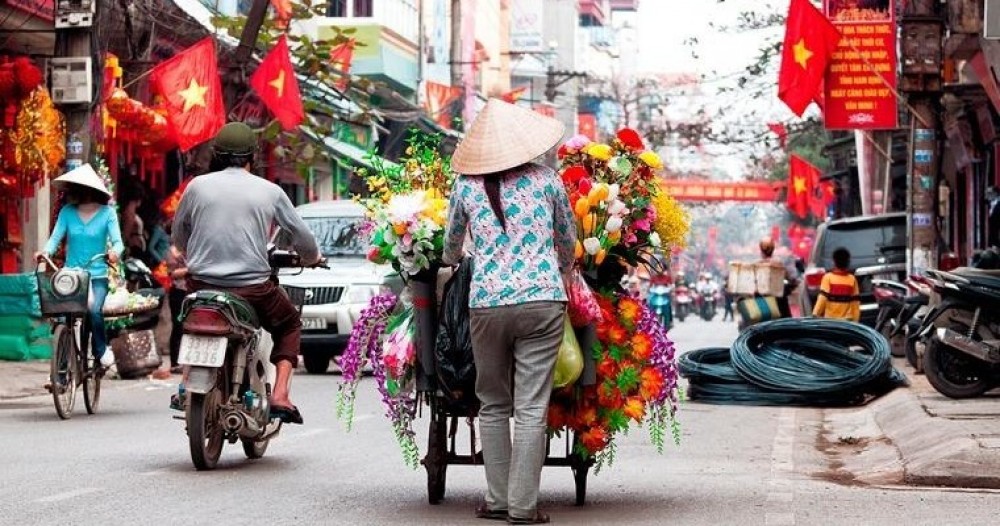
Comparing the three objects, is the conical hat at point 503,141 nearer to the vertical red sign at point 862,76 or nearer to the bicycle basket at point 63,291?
the bicycle basket at point 63,291

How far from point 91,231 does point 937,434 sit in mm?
5906

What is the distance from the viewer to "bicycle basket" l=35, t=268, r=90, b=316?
42.5 ft

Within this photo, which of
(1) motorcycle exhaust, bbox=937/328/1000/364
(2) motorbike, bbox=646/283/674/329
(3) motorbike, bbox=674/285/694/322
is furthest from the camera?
(3) motorbike, bbox=674/285/694/322

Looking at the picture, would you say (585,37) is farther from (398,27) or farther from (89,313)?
(89,313)

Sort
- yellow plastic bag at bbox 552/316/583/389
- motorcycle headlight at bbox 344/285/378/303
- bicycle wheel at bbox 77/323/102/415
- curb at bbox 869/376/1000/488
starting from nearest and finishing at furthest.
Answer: yellow plastic bag at bbox 552/316/583/389
curb at bbox 869/376/1000/488
bicycle wheel at bbox 77/323/102/415
motorcycle headlight at bbox 344/285/378/303

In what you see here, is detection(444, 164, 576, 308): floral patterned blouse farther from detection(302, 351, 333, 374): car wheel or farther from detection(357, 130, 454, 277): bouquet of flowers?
detection(302, 351, 333, 374): car wheel

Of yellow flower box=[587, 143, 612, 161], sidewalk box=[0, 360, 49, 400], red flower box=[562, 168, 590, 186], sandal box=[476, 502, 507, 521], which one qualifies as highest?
yellow flower box=[587, 143, 612, 161]

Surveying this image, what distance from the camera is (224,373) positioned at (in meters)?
9.98

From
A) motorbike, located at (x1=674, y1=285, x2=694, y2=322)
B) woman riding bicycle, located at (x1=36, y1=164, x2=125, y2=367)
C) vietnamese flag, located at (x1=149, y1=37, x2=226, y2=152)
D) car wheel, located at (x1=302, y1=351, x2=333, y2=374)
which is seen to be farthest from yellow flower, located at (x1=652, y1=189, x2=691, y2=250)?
motorbike, located at (x1=674, y1=285, x2=694, y2=322)

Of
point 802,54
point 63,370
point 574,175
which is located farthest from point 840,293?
point 574,175

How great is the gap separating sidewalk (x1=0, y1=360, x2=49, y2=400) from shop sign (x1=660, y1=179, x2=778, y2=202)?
53975mm

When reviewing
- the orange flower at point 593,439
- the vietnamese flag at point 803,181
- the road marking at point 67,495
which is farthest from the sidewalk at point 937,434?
the vietnamese flag at point 803,181

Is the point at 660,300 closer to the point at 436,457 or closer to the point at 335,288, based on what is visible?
the point at 335,288

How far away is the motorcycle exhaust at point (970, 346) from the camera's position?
15047 millimetres
